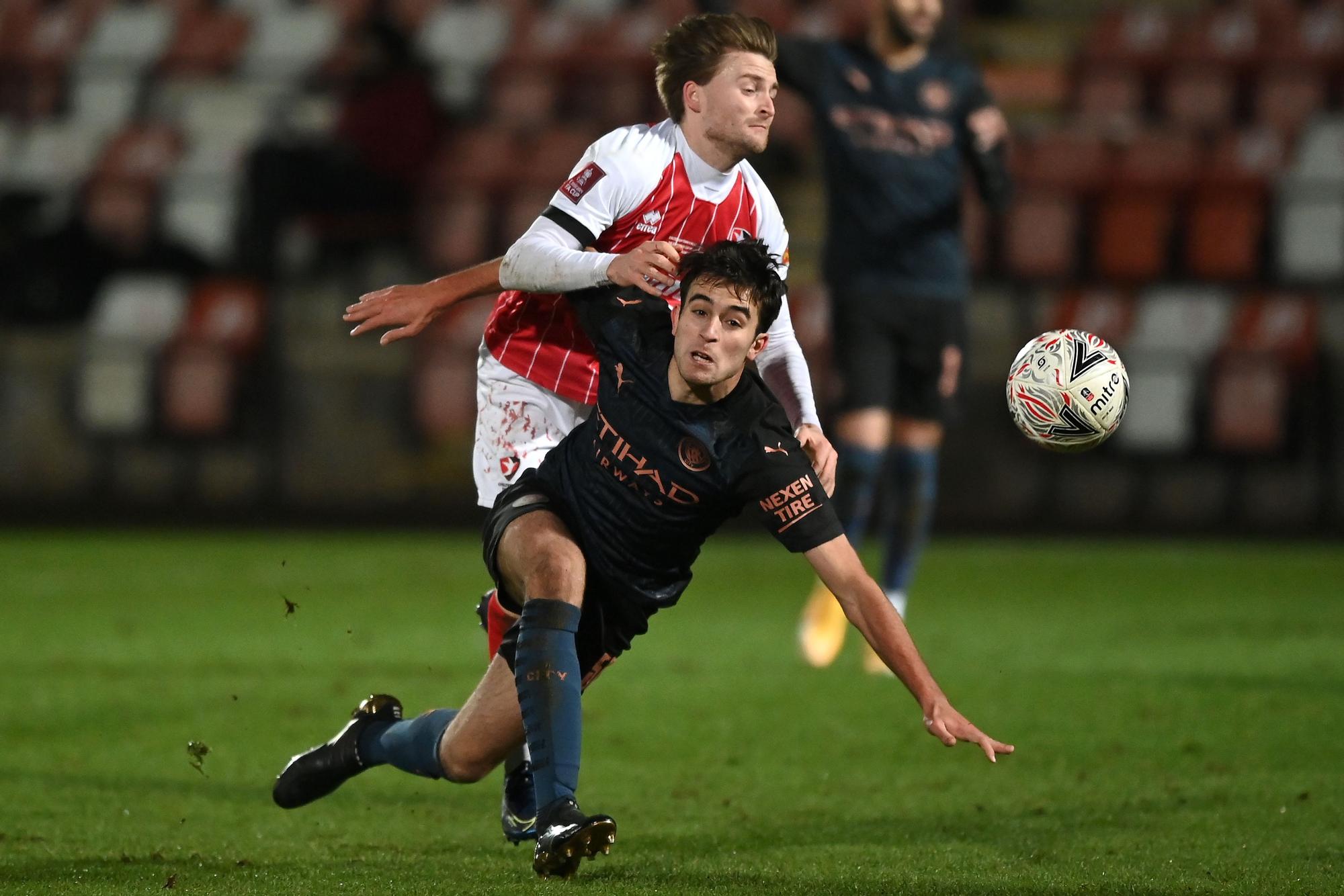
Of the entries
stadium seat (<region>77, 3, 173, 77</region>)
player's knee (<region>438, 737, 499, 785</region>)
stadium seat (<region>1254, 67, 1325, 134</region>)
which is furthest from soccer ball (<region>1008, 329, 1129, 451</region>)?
stadium seat (<region>77, 3, 173, 77</region>)

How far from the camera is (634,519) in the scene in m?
3.67

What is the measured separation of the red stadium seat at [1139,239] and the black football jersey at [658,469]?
28.2 ft

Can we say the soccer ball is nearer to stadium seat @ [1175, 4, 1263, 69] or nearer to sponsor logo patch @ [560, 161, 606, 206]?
sponsor logo patch @ [560, 161, 606, 206]

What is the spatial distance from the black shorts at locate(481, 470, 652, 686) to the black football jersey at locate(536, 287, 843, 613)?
30 millimetres

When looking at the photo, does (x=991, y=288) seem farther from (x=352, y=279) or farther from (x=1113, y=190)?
(x=352, y=279)

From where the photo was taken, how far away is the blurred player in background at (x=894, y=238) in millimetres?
6551

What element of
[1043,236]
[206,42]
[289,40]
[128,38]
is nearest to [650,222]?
[1043,236]

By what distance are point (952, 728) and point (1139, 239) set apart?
9199 millimetres

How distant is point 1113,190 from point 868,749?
767 centimetres

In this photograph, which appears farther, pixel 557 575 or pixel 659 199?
pixel 659 199

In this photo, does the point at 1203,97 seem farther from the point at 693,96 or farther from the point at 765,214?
the point at 693,96

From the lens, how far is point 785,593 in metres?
8.83

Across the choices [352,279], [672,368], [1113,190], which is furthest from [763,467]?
[352,279]

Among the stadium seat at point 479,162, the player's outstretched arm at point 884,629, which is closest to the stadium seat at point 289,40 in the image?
the stadium seat at point 479,162
